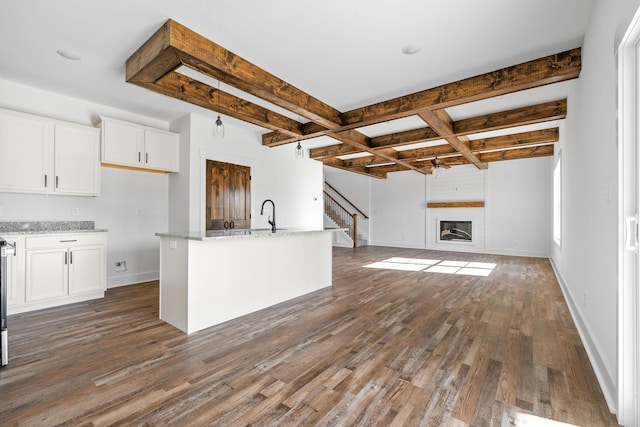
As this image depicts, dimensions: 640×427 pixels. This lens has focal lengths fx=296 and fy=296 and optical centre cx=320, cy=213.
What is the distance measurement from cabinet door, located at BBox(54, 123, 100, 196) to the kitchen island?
187 centimetres

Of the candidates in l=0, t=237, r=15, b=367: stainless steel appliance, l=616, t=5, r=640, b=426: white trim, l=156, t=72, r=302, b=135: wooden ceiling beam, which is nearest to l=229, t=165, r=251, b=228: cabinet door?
l=156, t=72, r=302, b=135: wooden ceiling beam

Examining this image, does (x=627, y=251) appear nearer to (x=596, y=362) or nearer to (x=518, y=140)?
(x=596, y=362)

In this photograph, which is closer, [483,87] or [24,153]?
[483,87]

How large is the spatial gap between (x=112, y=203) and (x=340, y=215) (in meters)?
7.54

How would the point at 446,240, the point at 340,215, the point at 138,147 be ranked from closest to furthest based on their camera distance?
the point at 138,147 < the point at 446,240 < the point at 340,215

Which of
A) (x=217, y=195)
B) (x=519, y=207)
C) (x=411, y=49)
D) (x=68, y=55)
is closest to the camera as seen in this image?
(x=411, y=49)

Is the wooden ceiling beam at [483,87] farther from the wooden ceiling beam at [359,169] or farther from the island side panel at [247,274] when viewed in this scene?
the wooden ceiling beam at [359,169]

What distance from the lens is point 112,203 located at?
459 cm

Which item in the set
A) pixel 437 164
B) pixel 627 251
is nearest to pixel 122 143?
pixel 627 251

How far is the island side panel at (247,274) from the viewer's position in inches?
114

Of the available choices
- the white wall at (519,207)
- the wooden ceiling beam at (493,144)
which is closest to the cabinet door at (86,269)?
the wooden ceiling beam at (493,144)

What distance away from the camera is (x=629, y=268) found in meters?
1.57

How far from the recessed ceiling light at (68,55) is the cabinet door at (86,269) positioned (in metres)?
2.20

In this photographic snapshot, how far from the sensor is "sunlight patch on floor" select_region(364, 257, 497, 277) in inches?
232
